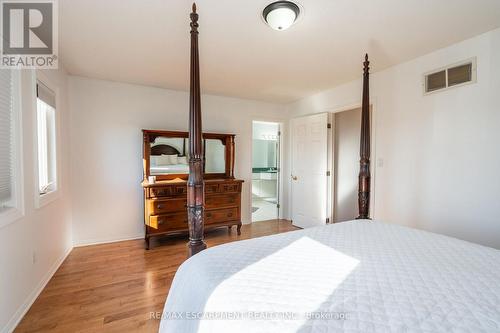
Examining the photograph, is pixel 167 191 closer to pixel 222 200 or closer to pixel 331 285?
pixel 222 200

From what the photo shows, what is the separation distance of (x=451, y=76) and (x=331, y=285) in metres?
2.62

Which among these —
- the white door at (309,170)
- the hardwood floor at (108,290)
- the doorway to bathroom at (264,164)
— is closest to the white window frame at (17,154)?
the hardwood floor at (108,290)

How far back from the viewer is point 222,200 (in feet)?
12.5

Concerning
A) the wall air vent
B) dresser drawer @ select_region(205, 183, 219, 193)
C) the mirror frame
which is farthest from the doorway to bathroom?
the wall air vent

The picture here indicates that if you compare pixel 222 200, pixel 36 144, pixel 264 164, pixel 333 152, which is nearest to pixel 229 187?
pixel 222 200

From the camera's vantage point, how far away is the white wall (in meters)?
1.67

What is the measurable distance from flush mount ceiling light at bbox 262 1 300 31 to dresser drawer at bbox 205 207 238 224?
8.93ft

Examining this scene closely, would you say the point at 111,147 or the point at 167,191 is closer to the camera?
the point at 167,191

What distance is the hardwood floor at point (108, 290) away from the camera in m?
1.77

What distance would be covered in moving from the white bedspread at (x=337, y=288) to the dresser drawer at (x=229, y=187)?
8.12 feet

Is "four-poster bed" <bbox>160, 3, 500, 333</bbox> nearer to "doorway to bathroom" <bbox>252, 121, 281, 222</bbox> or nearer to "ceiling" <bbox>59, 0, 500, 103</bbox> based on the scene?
"ceiling" <bbox>59, 0, 500, 103</bbox>

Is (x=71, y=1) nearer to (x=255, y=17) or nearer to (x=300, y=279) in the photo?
(x=255, y=17)

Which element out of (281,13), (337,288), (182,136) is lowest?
(337,288)

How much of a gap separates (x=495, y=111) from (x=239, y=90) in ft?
9.83
